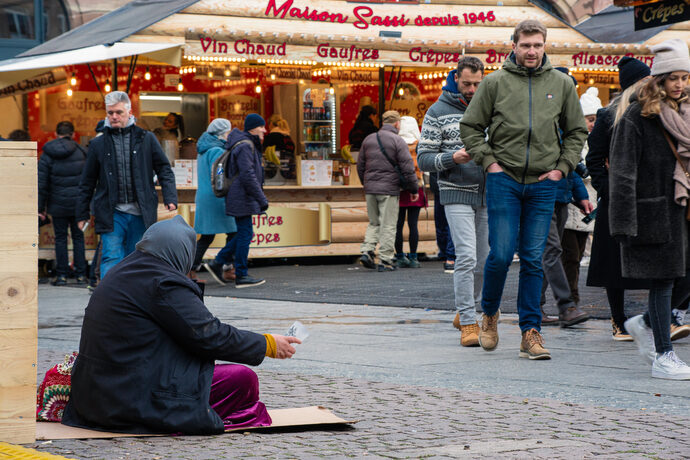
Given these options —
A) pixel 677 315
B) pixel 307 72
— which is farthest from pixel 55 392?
pixel 307 72

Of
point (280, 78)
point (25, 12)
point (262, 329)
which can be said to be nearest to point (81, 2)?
point (25, 12)

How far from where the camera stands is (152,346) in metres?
4.55

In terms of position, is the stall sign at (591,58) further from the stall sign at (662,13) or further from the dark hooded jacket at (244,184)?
the dark hooded jacket at (244,184)

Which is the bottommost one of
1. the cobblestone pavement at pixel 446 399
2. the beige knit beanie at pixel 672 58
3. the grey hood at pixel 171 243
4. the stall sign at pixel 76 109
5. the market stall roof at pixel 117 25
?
the cobblestone pavement at pixel 446 399

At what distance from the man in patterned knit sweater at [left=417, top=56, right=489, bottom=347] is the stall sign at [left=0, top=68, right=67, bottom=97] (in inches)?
356

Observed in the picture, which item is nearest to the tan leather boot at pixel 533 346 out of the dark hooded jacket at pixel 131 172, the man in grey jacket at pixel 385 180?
the dark hooded jacket at pixel 131 172

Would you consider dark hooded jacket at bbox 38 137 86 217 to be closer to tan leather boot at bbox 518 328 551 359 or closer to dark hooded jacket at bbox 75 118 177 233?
dark hooded jacket at bbox 75 118 177 233

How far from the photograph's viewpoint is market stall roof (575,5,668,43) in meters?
16.6

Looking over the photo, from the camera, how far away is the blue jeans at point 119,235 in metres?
9.69

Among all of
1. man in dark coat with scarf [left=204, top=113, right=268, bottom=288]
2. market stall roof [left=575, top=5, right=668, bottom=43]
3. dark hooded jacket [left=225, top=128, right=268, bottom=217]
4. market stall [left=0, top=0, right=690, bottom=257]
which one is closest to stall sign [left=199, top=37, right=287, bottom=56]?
market stall [left=0, top=0, right=690, bottom=257]

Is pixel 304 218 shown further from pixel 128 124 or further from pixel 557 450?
pixel 557 450

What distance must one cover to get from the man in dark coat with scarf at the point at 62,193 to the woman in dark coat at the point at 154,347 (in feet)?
29.4

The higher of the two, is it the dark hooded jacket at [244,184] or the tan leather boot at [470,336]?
the dark hooded jacket at [244,184]

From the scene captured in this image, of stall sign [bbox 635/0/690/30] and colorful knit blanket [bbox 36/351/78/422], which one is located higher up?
stall sign [bbox 635/0/690/30]
